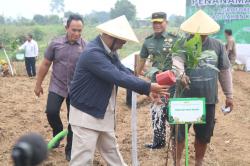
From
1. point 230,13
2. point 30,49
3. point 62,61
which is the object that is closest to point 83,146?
point 62,61

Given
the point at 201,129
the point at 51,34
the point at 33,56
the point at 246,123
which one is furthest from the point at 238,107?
the point at 51,34

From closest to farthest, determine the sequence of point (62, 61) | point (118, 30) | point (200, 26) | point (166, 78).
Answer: point (166, 78) < point (118, 30) < point (200, 26) < point (62, 61)

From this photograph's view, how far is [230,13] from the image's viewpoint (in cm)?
1706

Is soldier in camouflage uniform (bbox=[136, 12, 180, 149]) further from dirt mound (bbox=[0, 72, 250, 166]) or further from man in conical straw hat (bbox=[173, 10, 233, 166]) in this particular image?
man in conical straw hat (bbox=[173, 10, 233, 166])

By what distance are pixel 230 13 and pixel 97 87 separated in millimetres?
14539

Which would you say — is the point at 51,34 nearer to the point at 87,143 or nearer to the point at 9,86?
the point at 9,86

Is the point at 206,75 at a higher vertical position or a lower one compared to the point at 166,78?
lower

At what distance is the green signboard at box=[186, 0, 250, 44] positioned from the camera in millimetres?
16805

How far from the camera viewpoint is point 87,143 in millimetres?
3562

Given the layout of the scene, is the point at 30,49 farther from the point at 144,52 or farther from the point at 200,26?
the point at 200,26

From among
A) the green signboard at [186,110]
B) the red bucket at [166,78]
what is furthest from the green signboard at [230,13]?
the red bucket at [166,78]

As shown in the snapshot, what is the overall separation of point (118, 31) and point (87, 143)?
955mm

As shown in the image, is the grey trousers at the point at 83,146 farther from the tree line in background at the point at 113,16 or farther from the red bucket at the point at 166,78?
the tree line in background at the point at 113,16

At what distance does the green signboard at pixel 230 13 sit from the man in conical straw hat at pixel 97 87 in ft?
45.3
